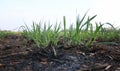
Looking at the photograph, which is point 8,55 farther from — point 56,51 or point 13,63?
point 56,51

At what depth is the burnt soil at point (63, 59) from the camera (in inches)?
88.5

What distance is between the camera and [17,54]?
102 inches

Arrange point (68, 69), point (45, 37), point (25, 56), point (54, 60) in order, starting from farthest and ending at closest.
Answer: point (45, 37), point (25, 56), point (54, 60), point (68, 69)

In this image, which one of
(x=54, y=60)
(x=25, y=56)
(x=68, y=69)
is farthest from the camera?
(x=25, y=56)

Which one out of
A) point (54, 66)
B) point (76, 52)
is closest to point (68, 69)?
point (54, 66)

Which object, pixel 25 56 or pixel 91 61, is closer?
pixel 91 61

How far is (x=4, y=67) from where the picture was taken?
2.30 m

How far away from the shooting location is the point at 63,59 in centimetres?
239

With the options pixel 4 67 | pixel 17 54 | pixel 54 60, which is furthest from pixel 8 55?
pixel 54 60

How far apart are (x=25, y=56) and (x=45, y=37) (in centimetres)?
38

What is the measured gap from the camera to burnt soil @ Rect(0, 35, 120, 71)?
2.25 meters

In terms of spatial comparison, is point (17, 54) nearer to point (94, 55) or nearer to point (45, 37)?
point (45, 37)

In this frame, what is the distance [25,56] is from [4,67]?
10.4 inches

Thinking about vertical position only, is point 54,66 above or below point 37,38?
below
